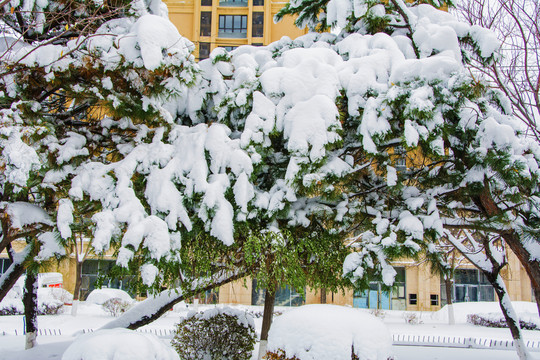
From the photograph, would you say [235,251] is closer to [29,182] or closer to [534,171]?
[29,182]

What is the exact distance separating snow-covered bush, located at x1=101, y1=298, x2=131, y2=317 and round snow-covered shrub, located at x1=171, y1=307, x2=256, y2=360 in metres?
13.5

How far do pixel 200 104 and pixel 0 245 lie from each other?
12.4ft

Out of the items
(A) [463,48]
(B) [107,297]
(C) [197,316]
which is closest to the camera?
(A) [463,48]

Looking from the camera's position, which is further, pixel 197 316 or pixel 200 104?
pixel 197 316

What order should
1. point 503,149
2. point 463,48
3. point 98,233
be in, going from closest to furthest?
point 98,233, point 503,149, point 463,48

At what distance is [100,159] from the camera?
7.48 m

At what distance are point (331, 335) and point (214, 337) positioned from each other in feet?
16.5

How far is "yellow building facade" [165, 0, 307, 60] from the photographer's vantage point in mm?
34219

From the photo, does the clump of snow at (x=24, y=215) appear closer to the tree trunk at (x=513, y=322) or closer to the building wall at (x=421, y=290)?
the tree trunk at (x=513, y=322)

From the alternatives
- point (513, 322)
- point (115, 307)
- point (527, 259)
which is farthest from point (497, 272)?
point (115, 307)

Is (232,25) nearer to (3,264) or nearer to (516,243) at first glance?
(3,264)

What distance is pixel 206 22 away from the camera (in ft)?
114

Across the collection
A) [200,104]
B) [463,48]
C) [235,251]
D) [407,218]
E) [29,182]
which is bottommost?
[235,251]


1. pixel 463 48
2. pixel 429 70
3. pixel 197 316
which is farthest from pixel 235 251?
pixel 463 48
